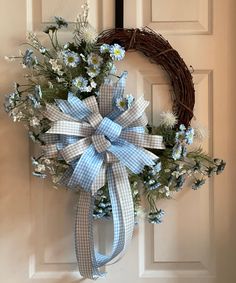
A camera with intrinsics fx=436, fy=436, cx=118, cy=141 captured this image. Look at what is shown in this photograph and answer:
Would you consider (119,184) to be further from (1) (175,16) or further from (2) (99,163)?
(1) (175,16)

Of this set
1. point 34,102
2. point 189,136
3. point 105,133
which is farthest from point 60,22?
point 189,136

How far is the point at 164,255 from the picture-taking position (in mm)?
1369

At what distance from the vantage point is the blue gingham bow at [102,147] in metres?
1.18

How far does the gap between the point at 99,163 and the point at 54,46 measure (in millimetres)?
384

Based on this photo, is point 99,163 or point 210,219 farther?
point 210,219

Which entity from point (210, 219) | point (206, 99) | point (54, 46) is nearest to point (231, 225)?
point (210, 219)

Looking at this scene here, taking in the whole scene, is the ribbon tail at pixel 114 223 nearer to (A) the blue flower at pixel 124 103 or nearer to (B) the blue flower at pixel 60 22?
(A) the blue flower at pixel 124 103

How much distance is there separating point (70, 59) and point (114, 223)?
472 mm

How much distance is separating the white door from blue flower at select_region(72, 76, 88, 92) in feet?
0.59

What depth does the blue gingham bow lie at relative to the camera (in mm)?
1180

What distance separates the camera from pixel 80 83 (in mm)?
1203

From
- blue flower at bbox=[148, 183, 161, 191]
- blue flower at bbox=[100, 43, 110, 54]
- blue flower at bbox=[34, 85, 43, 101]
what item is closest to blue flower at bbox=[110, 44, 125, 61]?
blue flower at bbox=[100, 43, 110, 54]

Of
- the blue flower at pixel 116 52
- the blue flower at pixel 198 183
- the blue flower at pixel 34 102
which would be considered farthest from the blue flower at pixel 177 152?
the blue flower at pixel 34 102

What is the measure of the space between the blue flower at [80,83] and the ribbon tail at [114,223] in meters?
0.23
